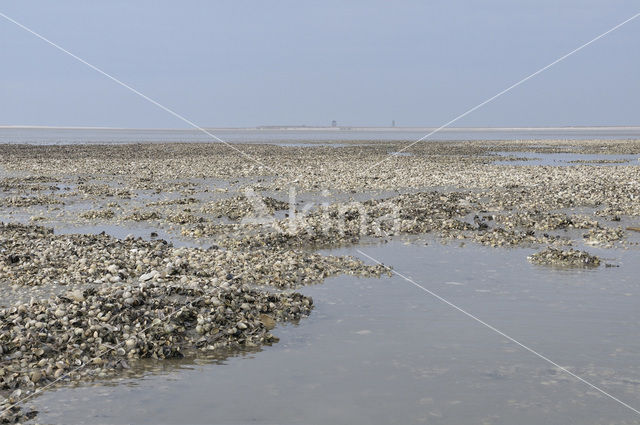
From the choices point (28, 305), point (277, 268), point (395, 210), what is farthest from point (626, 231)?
A: point (28, 305)

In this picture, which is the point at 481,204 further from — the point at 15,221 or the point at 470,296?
the point at 15,221

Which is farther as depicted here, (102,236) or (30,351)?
(102,236)

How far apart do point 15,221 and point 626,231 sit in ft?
65.1

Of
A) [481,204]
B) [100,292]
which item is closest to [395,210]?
[481,204]

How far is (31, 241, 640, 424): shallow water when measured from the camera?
711 centimetres

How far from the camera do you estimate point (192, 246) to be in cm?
1706

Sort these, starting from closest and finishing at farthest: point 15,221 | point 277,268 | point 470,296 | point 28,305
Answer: point 28,305 → point 470,296 → point 277,268 → point 15,221

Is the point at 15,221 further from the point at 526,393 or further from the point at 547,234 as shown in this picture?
the point at 526,393

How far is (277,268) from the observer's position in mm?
13852

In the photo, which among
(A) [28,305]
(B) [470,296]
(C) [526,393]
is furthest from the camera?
(B) [470,296]

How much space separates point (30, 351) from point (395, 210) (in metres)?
14.7

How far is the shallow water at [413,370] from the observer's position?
23.3ft

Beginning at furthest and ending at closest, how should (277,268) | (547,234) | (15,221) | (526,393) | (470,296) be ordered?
(15,221) < (547,234) < (277,268) < (470,296) < (526,393)

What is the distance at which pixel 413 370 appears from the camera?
8328mm
